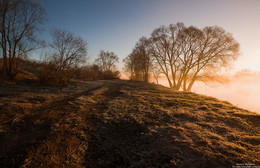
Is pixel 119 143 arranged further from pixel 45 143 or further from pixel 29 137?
pixel 29 137

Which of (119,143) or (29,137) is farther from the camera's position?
(119,143)

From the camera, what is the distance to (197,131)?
8.80 feet

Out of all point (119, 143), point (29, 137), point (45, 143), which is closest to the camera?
point (45, 143)

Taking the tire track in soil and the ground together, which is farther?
the ground

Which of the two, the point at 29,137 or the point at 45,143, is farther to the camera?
the point at 29,137

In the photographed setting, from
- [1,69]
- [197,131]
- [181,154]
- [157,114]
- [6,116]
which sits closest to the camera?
[181,154]

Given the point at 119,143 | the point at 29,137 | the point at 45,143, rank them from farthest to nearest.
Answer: the point at 119,143
the point at 29,137
the point at 45,143

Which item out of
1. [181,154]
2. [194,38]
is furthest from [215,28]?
[181,154]

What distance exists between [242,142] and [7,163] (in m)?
4.33

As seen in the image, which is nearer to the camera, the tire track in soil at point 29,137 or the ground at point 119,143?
the tire track in soil at point 29,137

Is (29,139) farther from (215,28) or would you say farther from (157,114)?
(215,28)

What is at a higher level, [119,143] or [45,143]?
[45,143]

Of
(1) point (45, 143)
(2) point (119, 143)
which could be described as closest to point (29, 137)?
(1) point (45, 143)

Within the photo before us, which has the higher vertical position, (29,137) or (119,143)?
(29,137)
